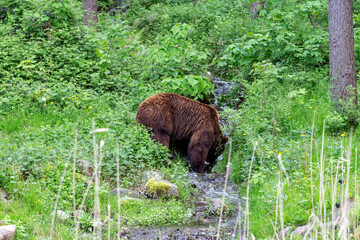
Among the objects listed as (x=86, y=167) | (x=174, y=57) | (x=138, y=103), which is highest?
(x=174, y=57)

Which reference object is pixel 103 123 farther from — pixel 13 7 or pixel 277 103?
pixel 13 7

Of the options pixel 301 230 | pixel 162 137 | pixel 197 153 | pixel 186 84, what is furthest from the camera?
pixel 186 84

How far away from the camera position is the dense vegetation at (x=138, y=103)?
5156mm

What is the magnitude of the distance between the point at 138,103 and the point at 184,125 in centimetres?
150

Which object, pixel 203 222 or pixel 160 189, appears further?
pixel 160 189

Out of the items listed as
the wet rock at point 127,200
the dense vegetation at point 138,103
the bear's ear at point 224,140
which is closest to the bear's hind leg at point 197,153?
the dense vegetation at point 138,103

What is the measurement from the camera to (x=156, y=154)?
6824 millimetres

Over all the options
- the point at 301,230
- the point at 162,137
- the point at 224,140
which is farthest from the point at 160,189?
the point at 224,140

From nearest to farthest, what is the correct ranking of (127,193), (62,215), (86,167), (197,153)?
1. (62,215)
2. (127,193)
3. (86,167)
4. (197,153)

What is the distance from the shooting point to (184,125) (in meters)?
7.66

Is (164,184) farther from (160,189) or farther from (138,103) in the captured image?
(138,103)

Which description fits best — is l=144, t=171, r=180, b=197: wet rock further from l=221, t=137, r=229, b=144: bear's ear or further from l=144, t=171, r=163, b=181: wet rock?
l=221, t=137, r=229, b=144: bear's ear

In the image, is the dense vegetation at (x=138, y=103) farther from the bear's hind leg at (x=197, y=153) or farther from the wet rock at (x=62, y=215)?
the bear's hind leg at (x=197, y=153)

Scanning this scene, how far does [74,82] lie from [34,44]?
1587 mm
